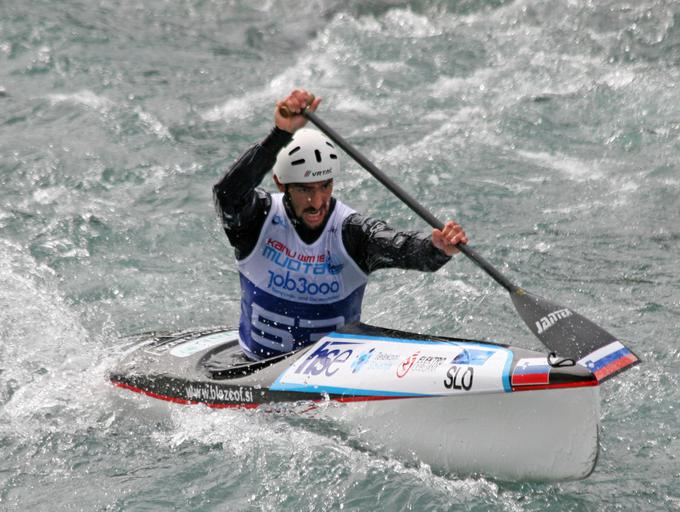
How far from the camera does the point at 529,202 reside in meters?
9.65

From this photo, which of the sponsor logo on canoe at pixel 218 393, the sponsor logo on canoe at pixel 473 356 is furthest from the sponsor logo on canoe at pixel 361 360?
the sponsor logo on canoe at pixel 218 393

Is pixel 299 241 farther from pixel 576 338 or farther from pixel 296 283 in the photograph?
pixel 576 338

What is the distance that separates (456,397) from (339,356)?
0.74m

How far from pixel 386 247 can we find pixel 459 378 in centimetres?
85

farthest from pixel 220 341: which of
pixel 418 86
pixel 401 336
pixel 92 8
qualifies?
pixel 92 8

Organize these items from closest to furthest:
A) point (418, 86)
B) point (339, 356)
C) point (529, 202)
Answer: point (339, 356) < point (529, 202) < point (418, 86)

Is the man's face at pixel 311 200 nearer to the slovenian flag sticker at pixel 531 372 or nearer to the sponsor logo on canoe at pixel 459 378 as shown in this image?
the sponsor logo on canoe at pixel 459 378

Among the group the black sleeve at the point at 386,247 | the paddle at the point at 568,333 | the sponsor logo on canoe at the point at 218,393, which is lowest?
the sponsor logo on canoe at the point at 218,393

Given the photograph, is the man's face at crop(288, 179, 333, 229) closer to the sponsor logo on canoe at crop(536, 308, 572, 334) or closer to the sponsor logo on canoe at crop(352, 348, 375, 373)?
the sponsor logo on canoe at crop(352, 348, 375, 373)

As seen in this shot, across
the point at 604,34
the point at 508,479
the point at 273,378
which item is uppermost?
the point at 604,34

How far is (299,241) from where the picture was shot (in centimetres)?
554

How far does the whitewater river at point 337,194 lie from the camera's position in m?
5.40

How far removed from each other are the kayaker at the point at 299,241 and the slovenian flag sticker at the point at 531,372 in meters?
0.72

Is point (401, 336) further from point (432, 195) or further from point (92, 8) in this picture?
point (92, 8)
